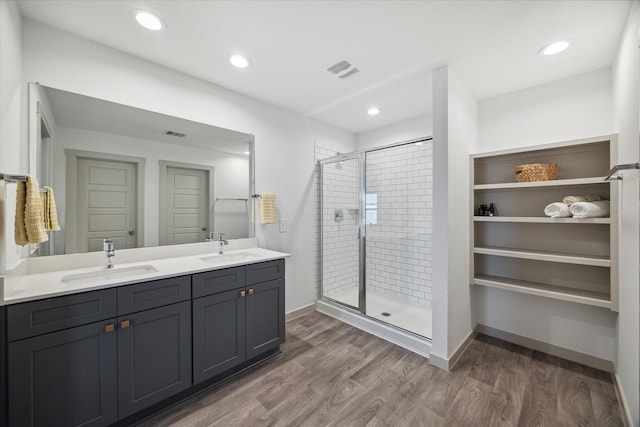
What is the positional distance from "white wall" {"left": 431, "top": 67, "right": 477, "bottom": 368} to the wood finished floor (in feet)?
0.94

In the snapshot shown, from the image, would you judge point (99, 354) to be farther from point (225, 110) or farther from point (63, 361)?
point (225, 110)

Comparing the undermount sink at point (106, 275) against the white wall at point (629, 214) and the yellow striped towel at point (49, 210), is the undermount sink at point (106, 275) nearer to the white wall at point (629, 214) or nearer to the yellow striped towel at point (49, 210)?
the yellow striped towel at point (49, 210)

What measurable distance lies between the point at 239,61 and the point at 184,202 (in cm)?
130

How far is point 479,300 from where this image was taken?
2.71 meters

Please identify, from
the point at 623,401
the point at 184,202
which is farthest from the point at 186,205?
the point at 623,401

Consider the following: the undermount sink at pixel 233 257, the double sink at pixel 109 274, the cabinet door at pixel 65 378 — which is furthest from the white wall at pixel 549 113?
the cabinet door at pixel 65 378

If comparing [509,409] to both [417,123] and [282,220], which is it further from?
[417,123]

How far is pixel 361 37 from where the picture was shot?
180 centimetres

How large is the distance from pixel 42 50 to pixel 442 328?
11.6ft

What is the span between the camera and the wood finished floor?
5.28ft

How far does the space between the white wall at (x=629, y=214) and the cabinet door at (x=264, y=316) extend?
2264 millimetres

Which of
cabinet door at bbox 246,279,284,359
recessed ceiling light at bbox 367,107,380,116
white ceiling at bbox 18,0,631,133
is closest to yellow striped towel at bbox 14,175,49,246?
white ceiling at bbox 18,0,631,133

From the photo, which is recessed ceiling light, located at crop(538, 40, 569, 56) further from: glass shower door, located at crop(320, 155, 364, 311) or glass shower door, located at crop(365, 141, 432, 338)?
glass shower door, located at crop(320, 155, 364, 311)

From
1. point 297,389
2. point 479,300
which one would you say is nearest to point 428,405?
point 297,389
